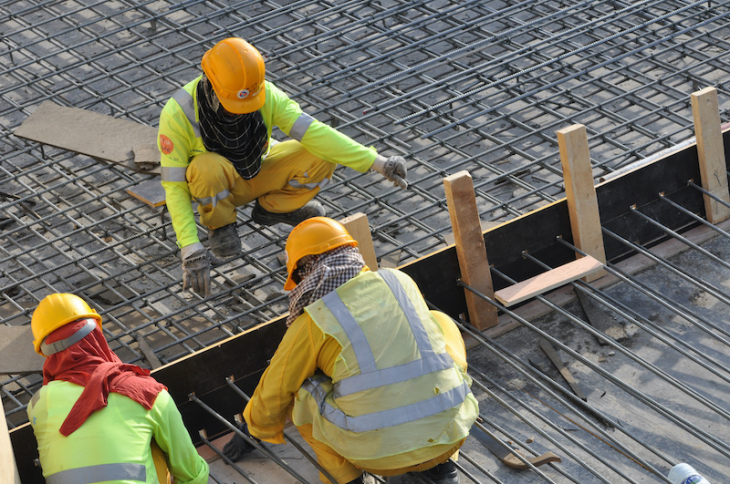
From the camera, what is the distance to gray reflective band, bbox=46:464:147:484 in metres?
3.48

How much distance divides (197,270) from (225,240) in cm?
44

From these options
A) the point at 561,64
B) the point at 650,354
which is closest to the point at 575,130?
the point at 650,354

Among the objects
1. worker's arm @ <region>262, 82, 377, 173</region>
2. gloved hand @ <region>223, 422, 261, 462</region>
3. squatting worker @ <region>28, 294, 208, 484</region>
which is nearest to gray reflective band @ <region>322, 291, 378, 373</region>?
squatting worker @ <region>28, 294, 208, 484</region>

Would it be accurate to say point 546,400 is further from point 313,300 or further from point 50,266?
point 50,266

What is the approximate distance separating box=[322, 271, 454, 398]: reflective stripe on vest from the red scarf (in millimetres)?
769

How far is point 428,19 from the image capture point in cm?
808

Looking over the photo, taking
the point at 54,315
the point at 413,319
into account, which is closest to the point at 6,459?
the point at 54,315

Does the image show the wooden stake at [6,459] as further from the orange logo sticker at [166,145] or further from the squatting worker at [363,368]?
the orange logo sticker at [166,145]

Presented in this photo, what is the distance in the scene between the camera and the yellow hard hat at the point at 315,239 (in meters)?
3.82

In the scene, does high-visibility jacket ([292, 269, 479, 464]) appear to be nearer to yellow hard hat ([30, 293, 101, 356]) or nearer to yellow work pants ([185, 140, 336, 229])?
yellow hard hat ([30, 293, 101, 356])

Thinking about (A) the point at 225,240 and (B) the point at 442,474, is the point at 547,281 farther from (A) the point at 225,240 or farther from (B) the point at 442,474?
(A) the point at 225,240

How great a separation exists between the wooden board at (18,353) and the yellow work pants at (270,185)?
3.86 ft

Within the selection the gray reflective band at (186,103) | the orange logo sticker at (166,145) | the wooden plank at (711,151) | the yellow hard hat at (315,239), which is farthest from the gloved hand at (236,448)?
the wooden plank at (711,151)

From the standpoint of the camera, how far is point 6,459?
367 cm
